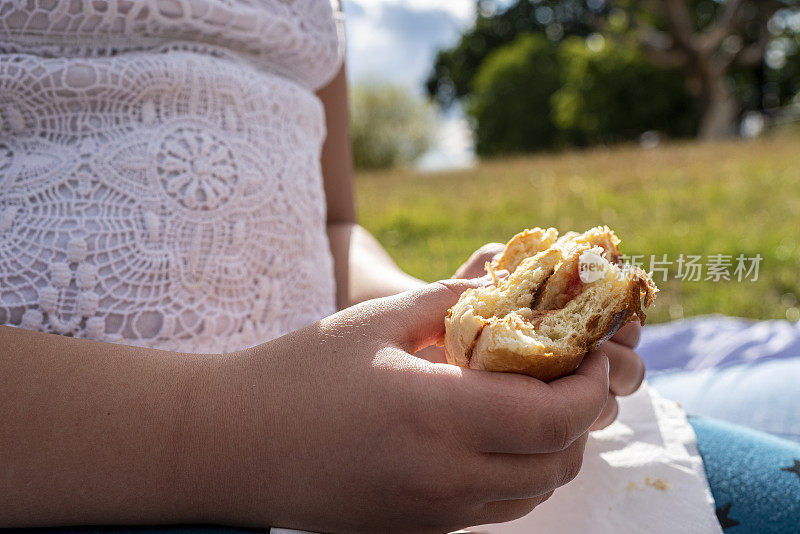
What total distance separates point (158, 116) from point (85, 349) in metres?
0.36

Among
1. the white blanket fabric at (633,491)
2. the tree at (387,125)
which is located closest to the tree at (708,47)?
the tree at (387,125)

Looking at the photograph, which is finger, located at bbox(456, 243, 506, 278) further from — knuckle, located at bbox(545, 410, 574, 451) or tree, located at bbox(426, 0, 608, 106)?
tree, located at bbox(426, 0, 608, 106)

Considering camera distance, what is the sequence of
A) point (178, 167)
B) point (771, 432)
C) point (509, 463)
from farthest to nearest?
1. point (771, 432)
2. point (178, 167)
3. point (509, 463)

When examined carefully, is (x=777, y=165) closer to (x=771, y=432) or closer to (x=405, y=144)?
(x=771, y=432)

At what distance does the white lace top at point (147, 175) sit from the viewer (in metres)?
0.78

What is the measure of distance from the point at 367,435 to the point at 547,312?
0.78ft

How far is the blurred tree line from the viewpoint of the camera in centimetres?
1226

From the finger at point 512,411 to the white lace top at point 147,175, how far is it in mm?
422

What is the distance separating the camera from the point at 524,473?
59cm

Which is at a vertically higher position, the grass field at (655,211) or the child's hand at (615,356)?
the child's hand at (615,356)

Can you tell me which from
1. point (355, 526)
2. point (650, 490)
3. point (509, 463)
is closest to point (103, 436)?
point (355, 526)

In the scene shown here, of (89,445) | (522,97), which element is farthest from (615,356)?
(522,97)

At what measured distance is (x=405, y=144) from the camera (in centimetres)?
1680

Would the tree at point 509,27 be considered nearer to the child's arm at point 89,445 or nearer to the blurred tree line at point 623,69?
the blurred tree line at point 623,69
